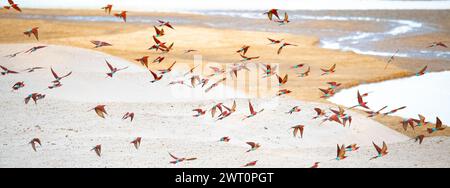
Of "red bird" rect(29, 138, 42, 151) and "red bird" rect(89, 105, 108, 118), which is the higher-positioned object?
"red bird" rect(89, 105, 108, 118)

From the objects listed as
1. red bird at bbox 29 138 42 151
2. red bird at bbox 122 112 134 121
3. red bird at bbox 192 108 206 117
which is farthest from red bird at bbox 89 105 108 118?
red bird at bbox 192 108 206 117

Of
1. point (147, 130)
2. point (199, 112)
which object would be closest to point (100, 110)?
point (147, 130)

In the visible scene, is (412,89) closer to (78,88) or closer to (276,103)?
(276,103)

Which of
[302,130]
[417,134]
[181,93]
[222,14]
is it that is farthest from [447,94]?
[222,14]

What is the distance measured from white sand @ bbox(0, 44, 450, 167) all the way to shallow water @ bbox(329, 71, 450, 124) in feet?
1.50

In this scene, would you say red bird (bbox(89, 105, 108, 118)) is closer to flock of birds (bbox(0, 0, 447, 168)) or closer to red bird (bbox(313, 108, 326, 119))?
flock of birds (bbox(0, 0, 447, 168))

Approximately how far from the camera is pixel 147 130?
2951 millimetres

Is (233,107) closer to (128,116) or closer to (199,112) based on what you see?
(199,112)

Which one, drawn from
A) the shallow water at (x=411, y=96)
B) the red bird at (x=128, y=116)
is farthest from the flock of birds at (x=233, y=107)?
the shallow water at (x=411, y=96)

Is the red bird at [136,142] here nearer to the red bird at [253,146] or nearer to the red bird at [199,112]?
the red bird at [253,146]

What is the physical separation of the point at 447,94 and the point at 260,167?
227 cm

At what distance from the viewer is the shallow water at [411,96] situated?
3.73 metres

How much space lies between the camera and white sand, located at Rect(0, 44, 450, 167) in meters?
2.47

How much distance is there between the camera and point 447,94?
407cm
